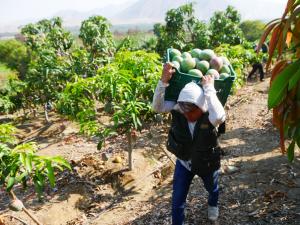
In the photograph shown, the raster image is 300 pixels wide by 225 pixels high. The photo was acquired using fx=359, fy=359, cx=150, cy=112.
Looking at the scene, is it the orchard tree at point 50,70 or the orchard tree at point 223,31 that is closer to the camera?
the orchard tree at point 50,70

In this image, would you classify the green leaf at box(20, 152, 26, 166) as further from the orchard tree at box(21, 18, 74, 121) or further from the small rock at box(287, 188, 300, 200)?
the orchard tree at box(21, 18, 74, 121)

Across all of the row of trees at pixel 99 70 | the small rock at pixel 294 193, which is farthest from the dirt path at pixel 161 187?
the row of trees at pixel 99 70

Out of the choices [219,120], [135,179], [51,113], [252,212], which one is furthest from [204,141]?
[51,113]

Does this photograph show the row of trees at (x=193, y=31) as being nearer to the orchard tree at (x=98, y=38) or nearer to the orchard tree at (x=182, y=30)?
the orchard tree at (x=182, y=30)

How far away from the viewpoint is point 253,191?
11.6 feet

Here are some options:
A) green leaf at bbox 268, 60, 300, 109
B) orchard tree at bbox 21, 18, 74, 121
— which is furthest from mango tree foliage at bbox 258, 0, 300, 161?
orchard tree at bbox 21, 18, 74, 121

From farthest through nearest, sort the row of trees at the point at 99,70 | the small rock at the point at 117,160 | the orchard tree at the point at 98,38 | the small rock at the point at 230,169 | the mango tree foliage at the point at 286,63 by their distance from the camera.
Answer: the orchard tree at the point at 98,38 → the small rock at the point at 117,160 → the small rock at the point at 230,169 → the row of trees at the point at 99,70 → the mango tree foliage at the point at 286,63

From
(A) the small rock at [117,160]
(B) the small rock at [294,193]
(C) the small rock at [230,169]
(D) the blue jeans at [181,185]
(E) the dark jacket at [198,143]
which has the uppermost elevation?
(E) the dark jacket at [198,143]

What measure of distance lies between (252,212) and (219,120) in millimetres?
1218

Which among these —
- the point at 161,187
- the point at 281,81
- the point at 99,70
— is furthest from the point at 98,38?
the point at 281,81

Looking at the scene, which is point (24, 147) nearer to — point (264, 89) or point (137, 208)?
point (137, 208)

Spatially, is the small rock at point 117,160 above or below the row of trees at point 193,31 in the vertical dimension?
below

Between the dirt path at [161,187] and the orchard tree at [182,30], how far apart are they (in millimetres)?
5899

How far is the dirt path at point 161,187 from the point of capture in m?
Answer: 3.29
